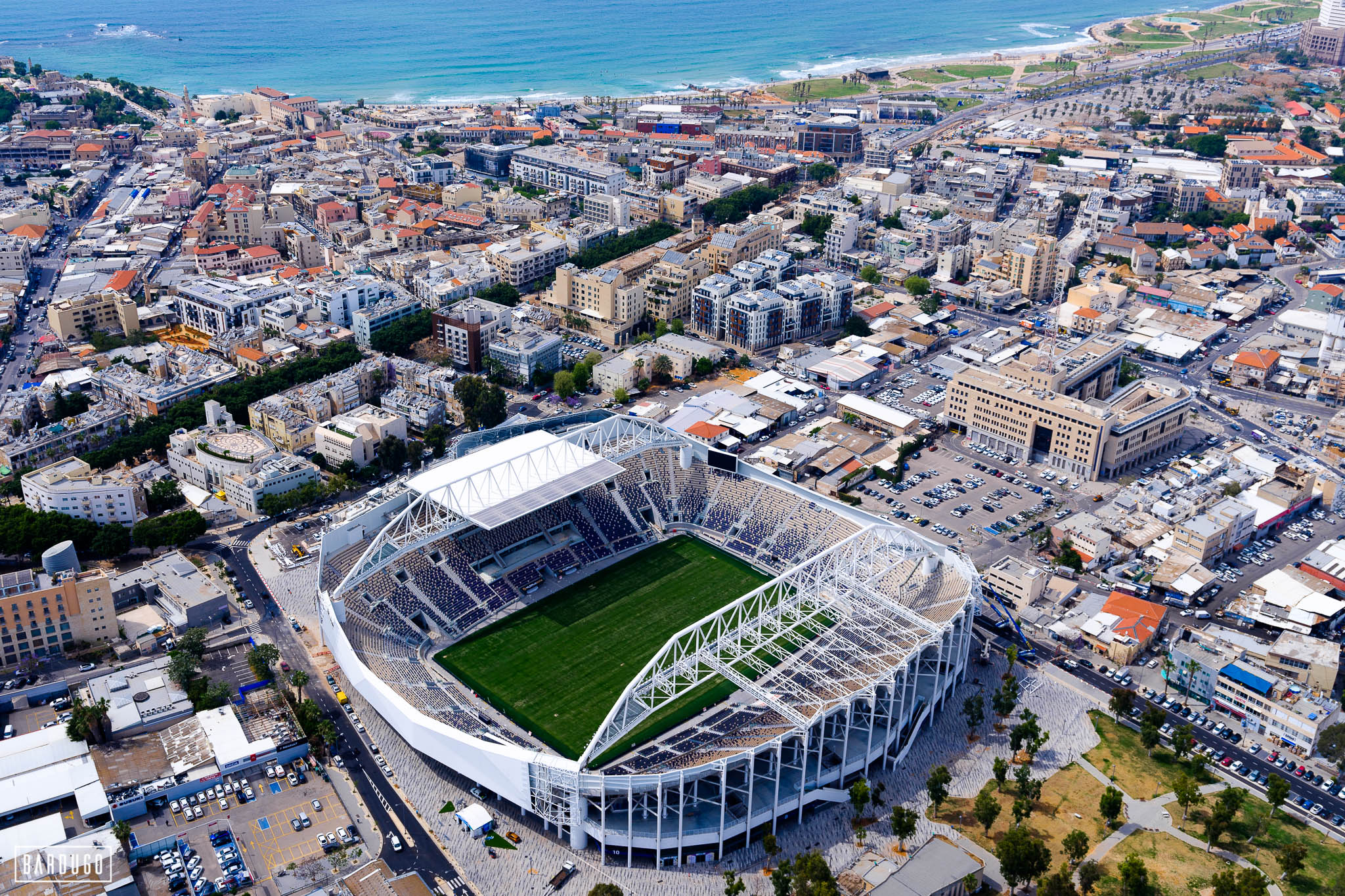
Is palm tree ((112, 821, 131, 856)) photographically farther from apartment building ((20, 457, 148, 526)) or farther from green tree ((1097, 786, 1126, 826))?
green tree ((1097, 786, 1126, 826))

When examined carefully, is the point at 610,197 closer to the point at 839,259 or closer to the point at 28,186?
the point at 839,259

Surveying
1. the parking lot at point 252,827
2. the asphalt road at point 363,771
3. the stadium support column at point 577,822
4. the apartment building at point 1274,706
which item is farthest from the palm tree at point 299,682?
the apartment building at point 1274,706

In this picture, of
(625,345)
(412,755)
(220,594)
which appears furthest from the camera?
(625,345)

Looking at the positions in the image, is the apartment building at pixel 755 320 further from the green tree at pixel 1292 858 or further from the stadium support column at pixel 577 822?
the green tree at pixel 1292 858

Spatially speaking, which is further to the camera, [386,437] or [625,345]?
[625,345]

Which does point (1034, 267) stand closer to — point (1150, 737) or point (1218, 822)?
point (1150, 737)

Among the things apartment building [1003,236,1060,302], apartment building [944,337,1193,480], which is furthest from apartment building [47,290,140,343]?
apartment building [1003,236,1060,302]

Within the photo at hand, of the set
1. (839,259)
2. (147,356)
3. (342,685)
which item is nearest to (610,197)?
(839,259)
